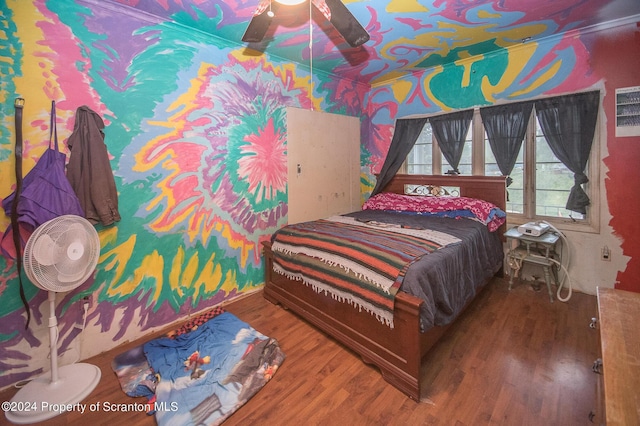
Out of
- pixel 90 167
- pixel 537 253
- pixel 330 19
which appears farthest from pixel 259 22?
pixel 537 253

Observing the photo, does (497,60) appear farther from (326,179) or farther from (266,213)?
(266,213)

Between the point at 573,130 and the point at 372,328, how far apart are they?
2.87m

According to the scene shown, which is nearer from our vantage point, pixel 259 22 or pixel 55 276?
pixel 55 276

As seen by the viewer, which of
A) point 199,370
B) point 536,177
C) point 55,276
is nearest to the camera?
point 55,276

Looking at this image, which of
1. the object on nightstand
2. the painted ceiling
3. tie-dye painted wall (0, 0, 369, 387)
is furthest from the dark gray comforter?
the painted ceiling

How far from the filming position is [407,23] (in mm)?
2512

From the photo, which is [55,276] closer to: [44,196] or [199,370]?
[44,196]

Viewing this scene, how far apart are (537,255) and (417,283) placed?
6.52 feet

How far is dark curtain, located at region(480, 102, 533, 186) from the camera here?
121 inches

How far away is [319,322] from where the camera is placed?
7.58 feet

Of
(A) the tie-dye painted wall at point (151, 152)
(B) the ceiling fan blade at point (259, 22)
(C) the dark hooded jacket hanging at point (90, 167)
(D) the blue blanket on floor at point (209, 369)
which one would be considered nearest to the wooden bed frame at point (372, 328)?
(D) the blue blanket on floor at point (209, 369)

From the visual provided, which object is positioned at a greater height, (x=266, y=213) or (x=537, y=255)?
(x=266, y=213)

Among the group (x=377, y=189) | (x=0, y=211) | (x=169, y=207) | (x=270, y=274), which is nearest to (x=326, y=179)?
(x=377, y=189)

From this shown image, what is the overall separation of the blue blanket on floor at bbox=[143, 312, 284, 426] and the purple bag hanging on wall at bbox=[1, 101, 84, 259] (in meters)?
1.15
